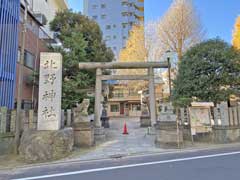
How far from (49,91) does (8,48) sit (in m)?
7.23

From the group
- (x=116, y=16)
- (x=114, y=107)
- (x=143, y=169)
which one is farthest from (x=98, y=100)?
(x=116, y=16)

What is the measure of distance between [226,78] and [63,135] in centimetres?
896

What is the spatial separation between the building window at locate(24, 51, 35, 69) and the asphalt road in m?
11.2

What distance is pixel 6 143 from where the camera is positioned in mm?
8133

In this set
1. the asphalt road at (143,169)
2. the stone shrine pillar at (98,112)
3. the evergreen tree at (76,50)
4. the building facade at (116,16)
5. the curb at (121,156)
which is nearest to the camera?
the asphalt road at (143,169)

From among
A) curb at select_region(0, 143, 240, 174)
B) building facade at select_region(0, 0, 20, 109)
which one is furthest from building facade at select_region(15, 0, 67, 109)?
curb at select_region(0, 143, 240, 174)

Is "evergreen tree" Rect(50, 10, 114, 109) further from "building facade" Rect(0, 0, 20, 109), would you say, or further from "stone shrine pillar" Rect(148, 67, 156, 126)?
"stone shrine pillar" Rect(148, 67, 156, 126)

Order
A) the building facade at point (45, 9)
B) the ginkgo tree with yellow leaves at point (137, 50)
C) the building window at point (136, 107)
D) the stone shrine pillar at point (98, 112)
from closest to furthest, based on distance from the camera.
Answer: the stone shrine pillar at point (98, 112) < the building facade at point (45, 9) < the ginkgo tree with yellow leaves at point (137, 50) < the building window at point (136, 107)

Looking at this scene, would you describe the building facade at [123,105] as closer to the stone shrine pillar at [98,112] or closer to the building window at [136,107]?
the building window at [136,107]

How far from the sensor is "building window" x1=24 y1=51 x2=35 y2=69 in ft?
51.6

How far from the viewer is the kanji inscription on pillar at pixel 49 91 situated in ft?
26.3

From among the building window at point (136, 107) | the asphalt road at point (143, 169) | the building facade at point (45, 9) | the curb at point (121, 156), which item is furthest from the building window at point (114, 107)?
the asphalt road at point (143, 169)

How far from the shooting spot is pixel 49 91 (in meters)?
8.28

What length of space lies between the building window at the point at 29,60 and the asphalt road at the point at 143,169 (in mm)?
11164
